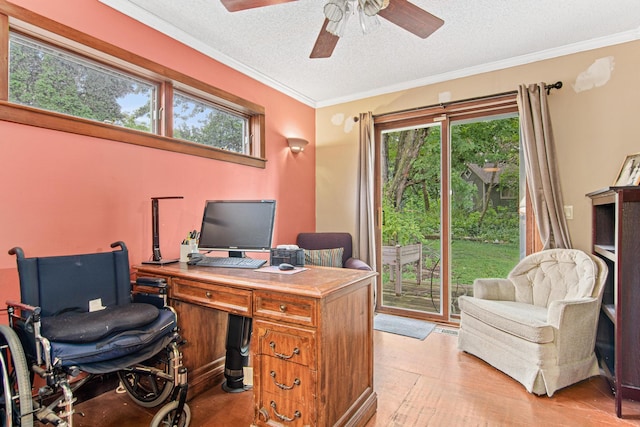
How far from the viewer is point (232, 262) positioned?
2.11 m

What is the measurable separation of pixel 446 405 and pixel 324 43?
2.41 meters

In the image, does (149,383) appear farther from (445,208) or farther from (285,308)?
(445,208)

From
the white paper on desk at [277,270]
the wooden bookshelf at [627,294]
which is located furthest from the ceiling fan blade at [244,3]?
the wooden bookshelf at [627,294]

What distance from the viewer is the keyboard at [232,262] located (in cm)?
204

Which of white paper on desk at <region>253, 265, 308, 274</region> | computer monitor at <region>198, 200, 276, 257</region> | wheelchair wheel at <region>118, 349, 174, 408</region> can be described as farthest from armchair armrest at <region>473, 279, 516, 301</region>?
wheelchair wheel at <region>118, 349, 174, 408</region>

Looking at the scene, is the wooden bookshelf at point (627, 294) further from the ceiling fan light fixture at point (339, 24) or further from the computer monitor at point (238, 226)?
the computer monitor at point (238, 226)

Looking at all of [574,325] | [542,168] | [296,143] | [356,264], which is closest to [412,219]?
[356,264]

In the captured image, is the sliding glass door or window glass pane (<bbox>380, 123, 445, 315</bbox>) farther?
window glass pane (<bbox>380, 123, 445, 315</bbox>)

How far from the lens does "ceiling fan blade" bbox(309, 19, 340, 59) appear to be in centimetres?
200

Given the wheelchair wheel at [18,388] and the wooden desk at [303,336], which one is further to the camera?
the wooden desk at [303,336]

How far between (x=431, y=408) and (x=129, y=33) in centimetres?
322

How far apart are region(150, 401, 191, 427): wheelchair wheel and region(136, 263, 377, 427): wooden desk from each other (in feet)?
1.43

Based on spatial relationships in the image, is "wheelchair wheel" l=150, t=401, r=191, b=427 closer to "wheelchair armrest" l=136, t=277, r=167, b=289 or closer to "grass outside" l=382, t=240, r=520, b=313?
"wheelchair armrest" l=136, t=277, r=167, b=289

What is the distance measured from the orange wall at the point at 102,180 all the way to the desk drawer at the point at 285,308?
1.27m
